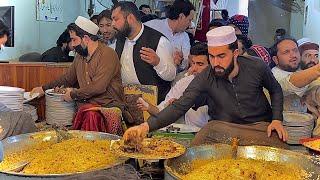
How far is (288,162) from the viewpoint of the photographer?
6.12 ft

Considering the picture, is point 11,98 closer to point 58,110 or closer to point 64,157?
point 58,110

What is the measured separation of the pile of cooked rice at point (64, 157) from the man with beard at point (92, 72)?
0.91m

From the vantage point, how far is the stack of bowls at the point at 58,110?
3488 millimetres

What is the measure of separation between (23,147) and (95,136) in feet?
1.17

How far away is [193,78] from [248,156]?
3.35 feet

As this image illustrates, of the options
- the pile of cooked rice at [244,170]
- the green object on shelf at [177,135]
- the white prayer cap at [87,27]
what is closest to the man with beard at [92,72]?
the white prayer cap at [87,27]

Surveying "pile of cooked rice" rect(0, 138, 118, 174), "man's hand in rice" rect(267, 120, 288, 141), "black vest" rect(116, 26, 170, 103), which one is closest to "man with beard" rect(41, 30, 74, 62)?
"black vest" rect(116, 26, 170, 103)

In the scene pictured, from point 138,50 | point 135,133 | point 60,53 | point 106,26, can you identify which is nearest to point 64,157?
point 135,133

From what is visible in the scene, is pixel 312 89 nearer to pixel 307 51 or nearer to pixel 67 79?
pixel 307 51

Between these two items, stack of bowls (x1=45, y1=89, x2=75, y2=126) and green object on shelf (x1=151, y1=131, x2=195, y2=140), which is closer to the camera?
green object on shelf (x1=151, y1=131, x2=195, y2=140)

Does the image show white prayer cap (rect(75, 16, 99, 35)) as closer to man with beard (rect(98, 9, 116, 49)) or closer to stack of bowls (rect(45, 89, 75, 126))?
stack of bowls (rect(45, 89, 75, 126))

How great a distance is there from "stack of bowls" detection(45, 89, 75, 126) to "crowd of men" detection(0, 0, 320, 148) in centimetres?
11

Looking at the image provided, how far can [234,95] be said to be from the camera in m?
2.54

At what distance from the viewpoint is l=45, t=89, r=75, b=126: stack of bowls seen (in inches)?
137
